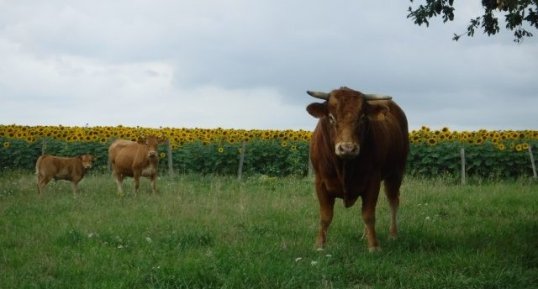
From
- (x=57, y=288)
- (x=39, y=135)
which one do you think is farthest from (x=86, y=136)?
(x=57, y=288)

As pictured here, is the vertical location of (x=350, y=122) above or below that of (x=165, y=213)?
above

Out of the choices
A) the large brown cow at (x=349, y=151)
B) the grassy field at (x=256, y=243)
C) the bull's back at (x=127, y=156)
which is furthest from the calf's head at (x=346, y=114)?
the bull's back at (x=127, y=156)

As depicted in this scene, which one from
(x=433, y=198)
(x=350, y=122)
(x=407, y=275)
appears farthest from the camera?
(x=433, y=198)

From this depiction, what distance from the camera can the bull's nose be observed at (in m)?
7.25

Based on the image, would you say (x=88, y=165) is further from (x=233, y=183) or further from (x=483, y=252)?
(x=483, y=252)

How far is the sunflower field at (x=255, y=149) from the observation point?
20.4 meters

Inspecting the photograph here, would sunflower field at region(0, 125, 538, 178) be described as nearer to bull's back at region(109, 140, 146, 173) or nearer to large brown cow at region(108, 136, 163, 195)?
bull's back at region(109, 140, 146, 173)

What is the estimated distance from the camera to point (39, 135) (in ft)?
83.5

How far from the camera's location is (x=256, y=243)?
28.3 ft

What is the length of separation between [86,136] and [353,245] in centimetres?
1800

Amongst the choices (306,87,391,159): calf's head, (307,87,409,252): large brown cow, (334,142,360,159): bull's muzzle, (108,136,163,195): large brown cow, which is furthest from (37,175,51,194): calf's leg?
(334,142,360,159): bull's muzzle

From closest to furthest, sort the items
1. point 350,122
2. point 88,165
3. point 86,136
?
1. point 350,122
2. point 88,165
3. point 86,136

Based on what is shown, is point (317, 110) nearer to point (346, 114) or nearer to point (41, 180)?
point (346, 114)

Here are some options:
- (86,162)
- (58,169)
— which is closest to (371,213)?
(86,162)
